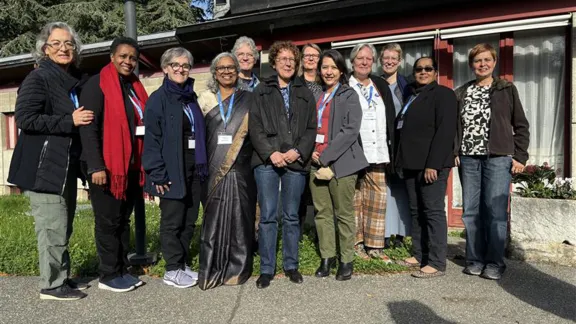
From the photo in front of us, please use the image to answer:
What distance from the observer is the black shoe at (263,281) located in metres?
3.93

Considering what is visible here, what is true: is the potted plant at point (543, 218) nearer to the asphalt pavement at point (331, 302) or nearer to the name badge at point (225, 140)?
the asphalt pavement at point (331, 302)

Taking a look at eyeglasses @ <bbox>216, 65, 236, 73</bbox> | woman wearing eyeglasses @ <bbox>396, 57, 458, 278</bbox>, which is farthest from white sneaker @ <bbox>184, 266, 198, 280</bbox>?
woman wearing eyeglasses @ <bbox>396, 57, 458, 278</bbox>

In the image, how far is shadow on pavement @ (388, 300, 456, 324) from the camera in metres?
3.22

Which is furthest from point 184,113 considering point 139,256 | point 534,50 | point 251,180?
point 534,50

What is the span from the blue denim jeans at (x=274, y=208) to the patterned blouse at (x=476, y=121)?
164 centimetres

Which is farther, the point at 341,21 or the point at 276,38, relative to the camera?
the point at 276,38

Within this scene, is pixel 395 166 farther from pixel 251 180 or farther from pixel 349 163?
pixel 251 180

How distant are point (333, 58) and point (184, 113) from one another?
57.7 inches

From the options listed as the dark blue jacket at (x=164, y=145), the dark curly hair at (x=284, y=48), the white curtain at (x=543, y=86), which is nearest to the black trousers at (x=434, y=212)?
the dark curly hair at (x=284, y=48)

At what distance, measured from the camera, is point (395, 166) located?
4402mm

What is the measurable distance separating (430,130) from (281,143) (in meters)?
1.46

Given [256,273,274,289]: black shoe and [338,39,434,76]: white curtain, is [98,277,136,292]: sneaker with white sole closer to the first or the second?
[256,273,274,289]: black shoe

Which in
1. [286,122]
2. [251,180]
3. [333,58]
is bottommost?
[251,180]

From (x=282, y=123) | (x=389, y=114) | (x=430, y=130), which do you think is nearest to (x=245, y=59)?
(x=282, y=123)
